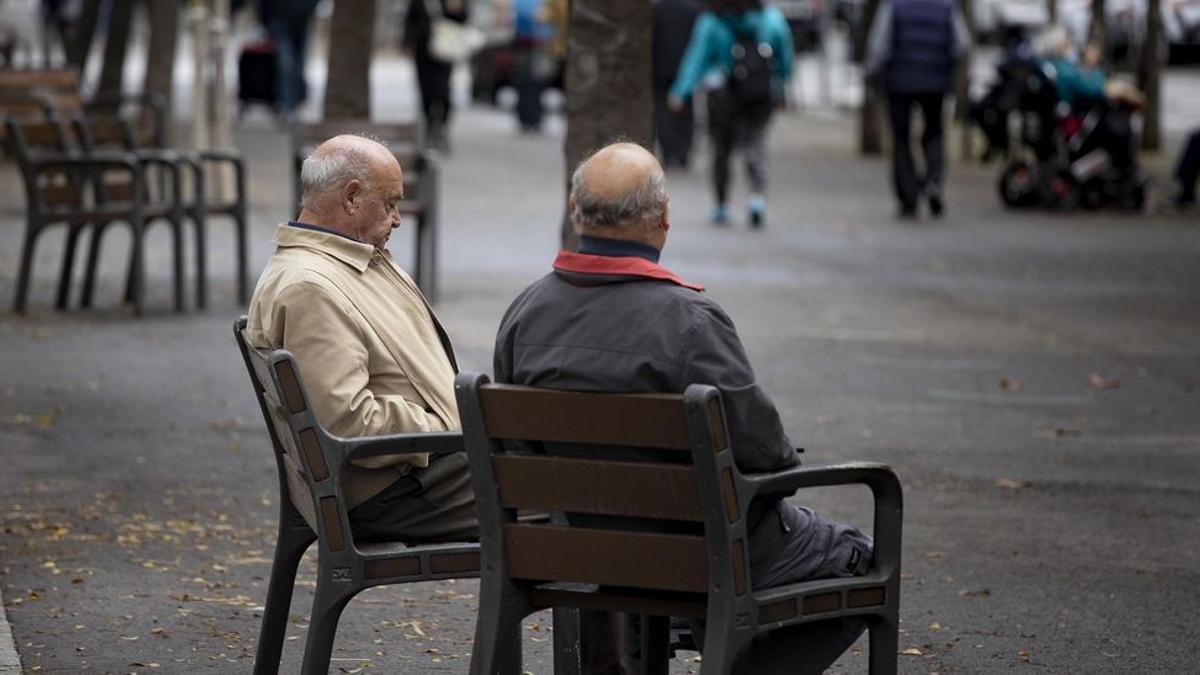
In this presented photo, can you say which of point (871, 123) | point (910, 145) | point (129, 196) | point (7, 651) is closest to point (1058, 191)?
point (910, 145)

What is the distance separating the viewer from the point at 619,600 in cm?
445

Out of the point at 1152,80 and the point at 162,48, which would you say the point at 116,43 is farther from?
the point at 1152,80

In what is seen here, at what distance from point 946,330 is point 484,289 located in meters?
3.00

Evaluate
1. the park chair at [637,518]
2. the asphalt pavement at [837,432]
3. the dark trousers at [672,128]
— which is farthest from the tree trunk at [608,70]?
the dark trousers at [672,128]

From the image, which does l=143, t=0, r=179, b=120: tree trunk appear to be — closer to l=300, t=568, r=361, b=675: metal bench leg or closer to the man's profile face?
the man's profile face

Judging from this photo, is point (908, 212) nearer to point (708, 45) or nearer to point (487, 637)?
point (708, 45)

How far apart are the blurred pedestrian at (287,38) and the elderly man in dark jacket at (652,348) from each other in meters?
25.2

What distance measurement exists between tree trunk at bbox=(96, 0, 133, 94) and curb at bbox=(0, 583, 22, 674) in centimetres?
1674

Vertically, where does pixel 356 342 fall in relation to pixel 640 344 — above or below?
below

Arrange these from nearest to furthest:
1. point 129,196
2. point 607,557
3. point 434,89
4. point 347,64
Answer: point 607,557
point 129,196
point 347,64
point 434,89

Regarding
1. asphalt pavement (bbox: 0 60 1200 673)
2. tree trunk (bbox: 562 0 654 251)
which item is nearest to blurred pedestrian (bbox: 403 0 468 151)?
asphalt pavement (bbox: 0 60 1200 673)

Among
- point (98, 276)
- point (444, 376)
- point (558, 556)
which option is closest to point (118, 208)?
point (98, 276)

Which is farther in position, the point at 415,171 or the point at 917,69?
the point at 917,69

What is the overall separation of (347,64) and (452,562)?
981 cm
